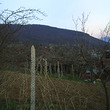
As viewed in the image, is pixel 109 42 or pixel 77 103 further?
pixel 109 42

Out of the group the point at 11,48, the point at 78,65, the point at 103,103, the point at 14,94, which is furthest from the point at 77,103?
the point at 78,65

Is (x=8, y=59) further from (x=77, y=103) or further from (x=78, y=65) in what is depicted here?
(x=78, y=65)

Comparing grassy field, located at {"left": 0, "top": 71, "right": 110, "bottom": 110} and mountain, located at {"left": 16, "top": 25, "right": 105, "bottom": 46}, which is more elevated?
mountain, located at {"left": 16, "top": 25, "right": 105, "bottom": 46}

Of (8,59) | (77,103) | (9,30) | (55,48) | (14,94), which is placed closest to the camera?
(9,30)

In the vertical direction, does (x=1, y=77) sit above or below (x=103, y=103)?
above

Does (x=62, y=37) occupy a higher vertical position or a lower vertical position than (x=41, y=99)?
higher

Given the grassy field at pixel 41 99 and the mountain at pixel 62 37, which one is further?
the mountain at pixel 62 37

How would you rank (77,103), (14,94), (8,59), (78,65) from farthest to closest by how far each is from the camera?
(78,65) → (14,94) → (77,103) → (8,59)

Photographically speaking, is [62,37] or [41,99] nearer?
[41,99]

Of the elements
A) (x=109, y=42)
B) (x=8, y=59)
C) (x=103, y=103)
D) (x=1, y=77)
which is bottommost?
(x=103, y=103)

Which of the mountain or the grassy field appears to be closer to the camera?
the grassy field

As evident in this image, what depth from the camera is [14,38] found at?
652 centimetres

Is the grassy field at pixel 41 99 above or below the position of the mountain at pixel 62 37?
below

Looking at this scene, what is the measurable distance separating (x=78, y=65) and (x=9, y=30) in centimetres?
1595
